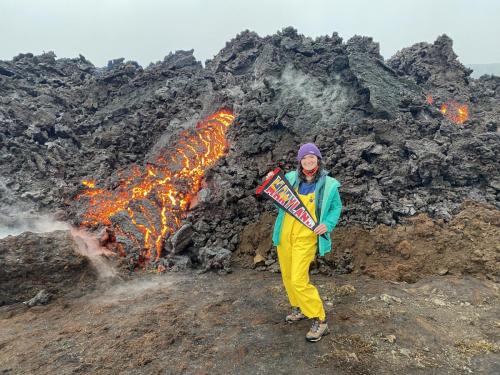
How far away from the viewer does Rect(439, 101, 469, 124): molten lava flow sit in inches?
560

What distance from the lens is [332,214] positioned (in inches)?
210

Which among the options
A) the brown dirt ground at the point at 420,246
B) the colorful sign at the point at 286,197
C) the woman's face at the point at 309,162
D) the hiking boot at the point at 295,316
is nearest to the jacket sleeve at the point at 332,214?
the colorful sign at the point at 286,197

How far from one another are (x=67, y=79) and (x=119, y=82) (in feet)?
12.9

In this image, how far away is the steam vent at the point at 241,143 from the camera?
930 cm

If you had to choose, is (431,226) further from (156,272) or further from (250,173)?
(156,272)

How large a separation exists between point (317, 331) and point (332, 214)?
1.62m

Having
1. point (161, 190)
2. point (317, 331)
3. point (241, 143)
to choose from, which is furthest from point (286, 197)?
point (241, 143)

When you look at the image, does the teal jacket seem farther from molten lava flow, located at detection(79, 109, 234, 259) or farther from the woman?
molten lava flow, located at detection(79, 109, 234, 259)

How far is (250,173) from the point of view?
10391 mm

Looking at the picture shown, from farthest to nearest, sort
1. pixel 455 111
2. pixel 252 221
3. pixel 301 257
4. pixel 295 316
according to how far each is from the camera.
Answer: pixel 455 111
pixel 252 221
pixel 295 316
pixel 301 257

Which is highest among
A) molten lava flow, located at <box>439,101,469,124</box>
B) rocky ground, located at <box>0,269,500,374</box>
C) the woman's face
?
molten lava flow, located at <box>439,101,469,124</box>

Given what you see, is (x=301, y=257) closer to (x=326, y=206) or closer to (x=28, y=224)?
(x=326, y=206)

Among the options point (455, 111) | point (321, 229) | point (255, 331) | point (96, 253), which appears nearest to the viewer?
point (321, 229)

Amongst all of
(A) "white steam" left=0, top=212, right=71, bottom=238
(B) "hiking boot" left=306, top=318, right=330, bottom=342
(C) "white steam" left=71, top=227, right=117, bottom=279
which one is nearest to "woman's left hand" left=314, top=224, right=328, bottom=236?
(B) "hiking boot" left=306, top=318, right=330, bottom=342
